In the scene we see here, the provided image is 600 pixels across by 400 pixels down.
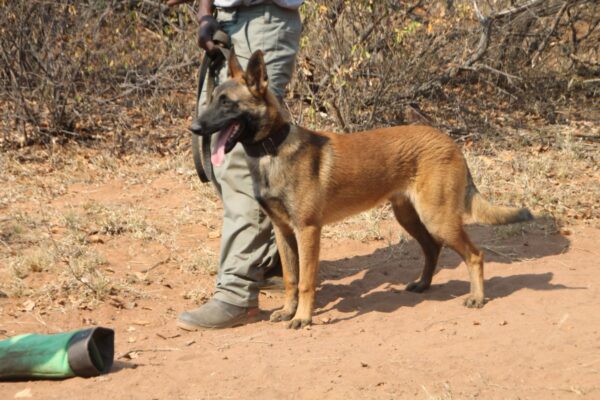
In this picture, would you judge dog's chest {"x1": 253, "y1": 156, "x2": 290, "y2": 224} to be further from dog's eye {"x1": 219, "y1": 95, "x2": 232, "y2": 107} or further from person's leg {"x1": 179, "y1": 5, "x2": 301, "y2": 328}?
dog's eye {"x1": 219, "y1": 95, "x2": 232, "y2": 107}

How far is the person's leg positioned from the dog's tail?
4.85ft

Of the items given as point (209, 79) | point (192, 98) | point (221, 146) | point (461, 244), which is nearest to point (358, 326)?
point (461, 244)

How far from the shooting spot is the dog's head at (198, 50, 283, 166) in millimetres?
4805

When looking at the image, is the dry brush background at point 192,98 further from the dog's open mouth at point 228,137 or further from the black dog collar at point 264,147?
the dog's open mouth at point 228,137

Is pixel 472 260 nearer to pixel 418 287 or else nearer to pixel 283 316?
pixel 418 287

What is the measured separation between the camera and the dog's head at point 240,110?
4.80 m

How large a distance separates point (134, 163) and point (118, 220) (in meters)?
1.97

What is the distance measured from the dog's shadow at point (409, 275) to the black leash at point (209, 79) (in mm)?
1265

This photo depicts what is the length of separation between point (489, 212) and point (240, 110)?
6.57 feet

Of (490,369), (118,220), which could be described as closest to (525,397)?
(490,369)

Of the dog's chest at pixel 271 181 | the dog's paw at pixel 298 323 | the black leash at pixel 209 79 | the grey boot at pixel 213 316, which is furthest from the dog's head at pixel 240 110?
the dog's paw at pixel 298 323

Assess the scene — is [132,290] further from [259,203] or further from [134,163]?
[134,163]

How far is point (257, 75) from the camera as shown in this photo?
4.88 m

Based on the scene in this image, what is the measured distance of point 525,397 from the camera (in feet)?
12.5
